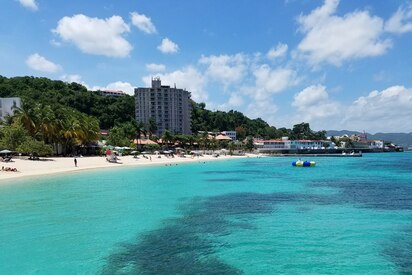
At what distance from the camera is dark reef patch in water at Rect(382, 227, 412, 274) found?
12057 mm

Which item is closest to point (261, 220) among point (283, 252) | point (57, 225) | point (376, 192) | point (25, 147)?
point (283, 252)

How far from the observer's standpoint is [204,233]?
53.5 feet

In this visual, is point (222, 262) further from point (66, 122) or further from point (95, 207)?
point (66, 122)

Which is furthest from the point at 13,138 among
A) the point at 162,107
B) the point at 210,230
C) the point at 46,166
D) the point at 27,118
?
the point at 162,107

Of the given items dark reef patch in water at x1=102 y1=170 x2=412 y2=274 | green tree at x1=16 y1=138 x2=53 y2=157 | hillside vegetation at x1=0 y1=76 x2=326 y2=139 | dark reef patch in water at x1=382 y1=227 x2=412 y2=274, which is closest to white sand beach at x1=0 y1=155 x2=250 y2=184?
green tree at x1=16 y1=138 x2=53 y2=157

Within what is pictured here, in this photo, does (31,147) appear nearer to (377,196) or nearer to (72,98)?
(377,196)

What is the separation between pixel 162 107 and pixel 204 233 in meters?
154

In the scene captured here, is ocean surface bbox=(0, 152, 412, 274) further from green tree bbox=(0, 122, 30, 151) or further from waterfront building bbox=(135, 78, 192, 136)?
waterfront building bbox=(135, 78, 192, 136)

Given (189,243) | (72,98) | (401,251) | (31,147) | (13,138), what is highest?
(72,98)

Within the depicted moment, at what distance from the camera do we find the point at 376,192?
30.6m

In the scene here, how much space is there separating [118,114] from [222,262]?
137363 mm

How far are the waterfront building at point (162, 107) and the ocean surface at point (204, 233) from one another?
13861 cm

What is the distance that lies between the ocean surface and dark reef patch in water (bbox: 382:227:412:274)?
0.11 feet

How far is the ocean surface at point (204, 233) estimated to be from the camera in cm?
1231
